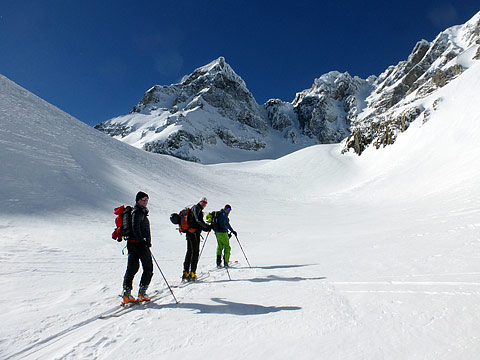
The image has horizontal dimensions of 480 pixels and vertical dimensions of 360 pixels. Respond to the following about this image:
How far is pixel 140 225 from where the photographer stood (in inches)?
178

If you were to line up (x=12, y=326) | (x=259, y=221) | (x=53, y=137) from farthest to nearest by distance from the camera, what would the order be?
(x=53, y=137) → (x=259, y=221) → (x=12, y=326)

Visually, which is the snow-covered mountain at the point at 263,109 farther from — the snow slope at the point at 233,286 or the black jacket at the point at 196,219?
the black jacket at the point at 196,219

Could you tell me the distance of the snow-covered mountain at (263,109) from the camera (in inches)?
4136

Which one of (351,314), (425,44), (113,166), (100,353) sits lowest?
(351,314)

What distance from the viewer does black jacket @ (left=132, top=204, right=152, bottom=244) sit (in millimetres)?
4465

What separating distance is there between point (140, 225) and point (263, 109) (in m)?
180

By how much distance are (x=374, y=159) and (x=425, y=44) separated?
4934 inches

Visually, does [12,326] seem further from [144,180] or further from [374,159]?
[374,159]

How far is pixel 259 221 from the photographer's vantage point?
16.6 meters

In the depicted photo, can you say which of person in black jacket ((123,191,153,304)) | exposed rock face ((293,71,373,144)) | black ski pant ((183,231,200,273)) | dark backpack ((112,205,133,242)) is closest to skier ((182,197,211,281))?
black ski pant ((183,231,200,273))

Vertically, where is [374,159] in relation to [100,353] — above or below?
above

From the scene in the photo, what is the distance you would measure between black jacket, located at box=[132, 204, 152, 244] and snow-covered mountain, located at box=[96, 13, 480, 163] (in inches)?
3416

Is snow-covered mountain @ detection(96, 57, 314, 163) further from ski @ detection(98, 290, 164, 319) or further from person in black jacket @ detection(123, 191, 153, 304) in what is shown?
ski @ detection(98, 290, 164, 319)

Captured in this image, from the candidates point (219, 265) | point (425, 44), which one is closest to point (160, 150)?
point (219, 265)
